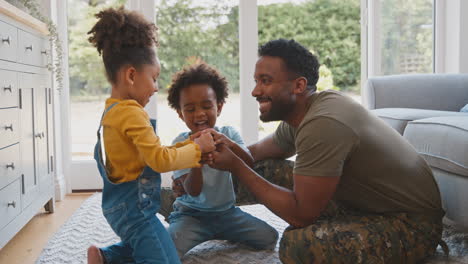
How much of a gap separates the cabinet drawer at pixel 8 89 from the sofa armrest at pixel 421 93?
6.32 feet

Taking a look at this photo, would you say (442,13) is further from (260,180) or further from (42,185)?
(42,185)

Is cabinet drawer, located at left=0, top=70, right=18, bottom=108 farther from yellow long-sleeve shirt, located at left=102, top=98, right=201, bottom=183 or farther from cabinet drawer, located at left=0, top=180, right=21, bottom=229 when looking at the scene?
yellow long-sleeve shirt, located at left=102, top=98, right=201, bottom=183

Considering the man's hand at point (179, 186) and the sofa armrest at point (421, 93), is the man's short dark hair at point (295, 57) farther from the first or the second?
the sofa armrest at point (421, 93)

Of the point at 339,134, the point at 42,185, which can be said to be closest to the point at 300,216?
the point at 339,134

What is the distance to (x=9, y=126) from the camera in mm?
2117

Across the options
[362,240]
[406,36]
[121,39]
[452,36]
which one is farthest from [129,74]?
[452,36]

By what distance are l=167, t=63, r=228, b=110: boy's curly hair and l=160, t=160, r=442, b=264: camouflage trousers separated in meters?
0.66

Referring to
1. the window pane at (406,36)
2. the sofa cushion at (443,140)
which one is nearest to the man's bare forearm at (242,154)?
the sofa cushion at (443,140)

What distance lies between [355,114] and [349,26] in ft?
11.4

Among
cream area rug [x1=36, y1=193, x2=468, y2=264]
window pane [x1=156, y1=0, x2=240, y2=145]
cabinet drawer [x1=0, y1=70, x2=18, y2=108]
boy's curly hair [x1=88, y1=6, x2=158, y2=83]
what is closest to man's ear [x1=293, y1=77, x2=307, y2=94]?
boy's curly hair [x1=88, y1=6, x2=158, y2=83]

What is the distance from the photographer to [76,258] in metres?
2.04

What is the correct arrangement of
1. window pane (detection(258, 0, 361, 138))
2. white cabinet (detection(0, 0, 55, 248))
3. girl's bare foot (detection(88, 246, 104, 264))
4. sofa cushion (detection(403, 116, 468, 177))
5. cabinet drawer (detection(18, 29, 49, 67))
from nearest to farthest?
girl's bare foot (detection(88, 246, 104, 264)), sofa cushion (detection(403, 116, 468, 177)), white cabinet (detection(0, 0, 55, 248)), cabinet drawer (detection(18, 29, 49, 67)), window pane (detection(258, 0, 361, 138))

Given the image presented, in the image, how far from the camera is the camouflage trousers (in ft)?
5.27

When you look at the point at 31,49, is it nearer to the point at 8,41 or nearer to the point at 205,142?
the point at 8,41
